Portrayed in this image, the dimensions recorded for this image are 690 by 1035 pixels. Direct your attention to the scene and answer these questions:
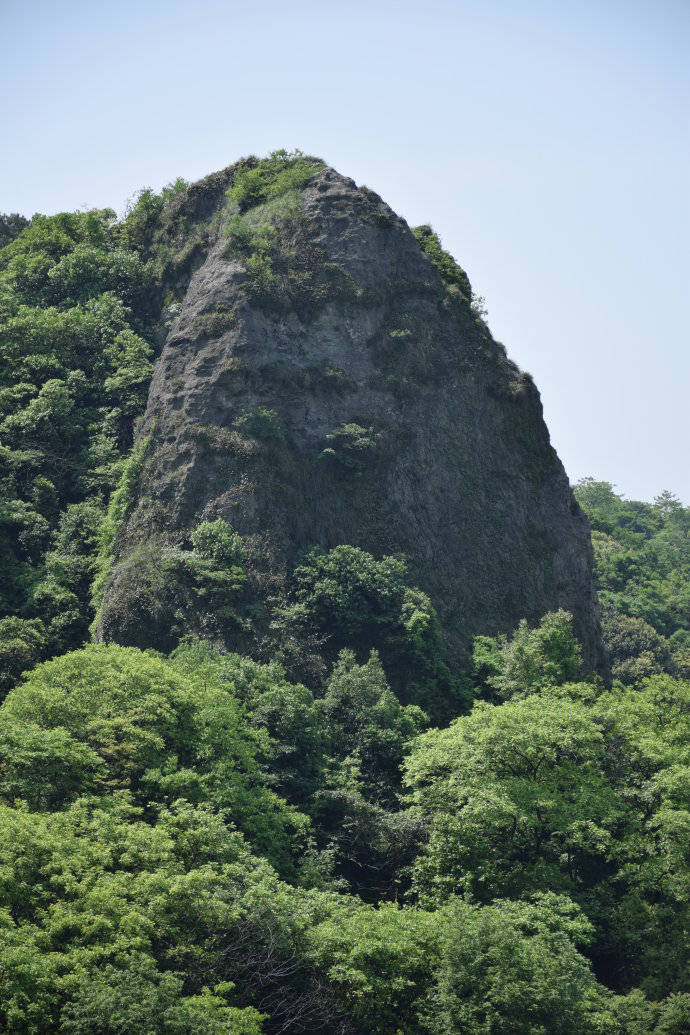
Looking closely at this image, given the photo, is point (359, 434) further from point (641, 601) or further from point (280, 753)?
point (641, 601)

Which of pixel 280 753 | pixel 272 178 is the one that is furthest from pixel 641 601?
pixel 280 753

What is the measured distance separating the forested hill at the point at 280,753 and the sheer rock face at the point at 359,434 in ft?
1.21

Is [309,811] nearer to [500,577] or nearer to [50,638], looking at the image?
[50,638]

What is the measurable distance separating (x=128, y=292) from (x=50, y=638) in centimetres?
2758

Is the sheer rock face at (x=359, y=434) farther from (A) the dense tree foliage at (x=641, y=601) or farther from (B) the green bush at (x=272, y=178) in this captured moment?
(A) the dense tree foliage at (x=641, y=601)

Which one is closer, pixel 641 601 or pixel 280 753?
pixel 280 753

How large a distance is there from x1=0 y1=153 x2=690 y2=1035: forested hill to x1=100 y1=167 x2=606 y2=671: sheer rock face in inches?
14.5

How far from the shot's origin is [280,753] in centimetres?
4331

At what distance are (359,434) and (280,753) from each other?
66.4 feet

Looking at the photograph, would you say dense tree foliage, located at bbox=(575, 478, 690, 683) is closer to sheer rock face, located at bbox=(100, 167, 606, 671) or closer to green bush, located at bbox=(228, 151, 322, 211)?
sheer rock face, located at bbox=(100, 167, 606, 671)

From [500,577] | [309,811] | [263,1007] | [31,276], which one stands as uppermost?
[31,276]

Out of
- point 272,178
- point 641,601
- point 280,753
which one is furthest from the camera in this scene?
point 641,601

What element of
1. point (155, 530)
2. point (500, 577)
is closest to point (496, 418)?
point (500, 577)

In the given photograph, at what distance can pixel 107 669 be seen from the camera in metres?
39.4
